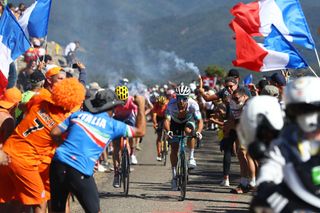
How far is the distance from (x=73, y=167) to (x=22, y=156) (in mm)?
863

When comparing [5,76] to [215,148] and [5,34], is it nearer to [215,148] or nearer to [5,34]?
[5,34]

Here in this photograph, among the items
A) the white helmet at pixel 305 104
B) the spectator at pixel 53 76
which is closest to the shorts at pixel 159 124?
the spectator at pixel 53 76

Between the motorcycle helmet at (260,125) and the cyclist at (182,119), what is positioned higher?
the cyclist at (182,119)

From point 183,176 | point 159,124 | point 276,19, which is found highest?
point 276,19

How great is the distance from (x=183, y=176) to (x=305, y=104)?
7595 millimetres

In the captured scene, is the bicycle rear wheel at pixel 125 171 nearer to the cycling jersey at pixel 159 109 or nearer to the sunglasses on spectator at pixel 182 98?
the sunglasses on spectator at pixel 182 98

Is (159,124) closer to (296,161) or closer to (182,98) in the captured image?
(182,98)

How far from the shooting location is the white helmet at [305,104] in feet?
16.6

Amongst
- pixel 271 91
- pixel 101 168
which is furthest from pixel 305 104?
pixel 101 168

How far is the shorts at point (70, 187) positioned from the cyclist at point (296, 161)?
2.89 meters

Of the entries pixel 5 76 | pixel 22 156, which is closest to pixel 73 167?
pixel 22 156

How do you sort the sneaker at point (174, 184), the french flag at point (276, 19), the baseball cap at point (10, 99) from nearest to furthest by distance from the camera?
1. the baseball cap at point (10, 99)
2. the sneaker at point (174, 184)
3. the french flag at point (276, 19)

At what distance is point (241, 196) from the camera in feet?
42.2

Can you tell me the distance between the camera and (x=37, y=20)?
1458 centimetres
